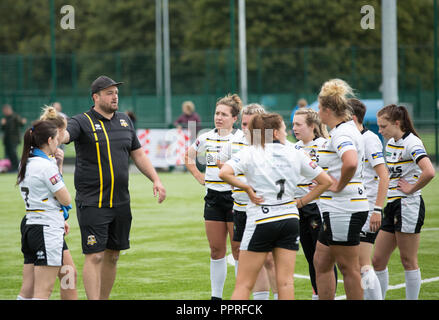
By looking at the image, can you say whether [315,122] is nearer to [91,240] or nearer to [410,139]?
[410,139]

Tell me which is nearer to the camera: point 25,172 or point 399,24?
point 25,172

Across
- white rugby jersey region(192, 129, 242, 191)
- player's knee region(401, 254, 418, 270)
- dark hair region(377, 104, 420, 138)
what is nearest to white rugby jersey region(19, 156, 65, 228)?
white rugby jersey region(192, 129, 242, 191)

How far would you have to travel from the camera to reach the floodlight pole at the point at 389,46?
11438 millimetres

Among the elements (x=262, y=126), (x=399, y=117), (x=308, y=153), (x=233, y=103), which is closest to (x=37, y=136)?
(x=262, y=126)

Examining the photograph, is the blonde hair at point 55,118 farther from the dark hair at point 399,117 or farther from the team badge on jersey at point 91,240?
the dark hair at point 399,117

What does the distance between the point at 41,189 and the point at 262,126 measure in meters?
1.89

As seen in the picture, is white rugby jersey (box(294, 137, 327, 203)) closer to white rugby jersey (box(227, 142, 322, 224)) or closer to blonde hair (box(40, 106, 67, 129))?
white rugby jersey (box(227, 142, 322, 224))

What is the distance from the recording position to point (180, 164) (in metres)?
20.8

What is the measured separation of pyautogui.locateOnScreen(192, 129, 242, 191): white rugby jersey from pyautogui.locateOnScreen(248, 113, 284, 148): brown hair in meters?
1.41

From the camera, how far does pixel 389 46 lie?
38.1 ft

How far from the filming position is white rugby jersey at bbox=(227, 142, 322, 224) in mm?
5266
